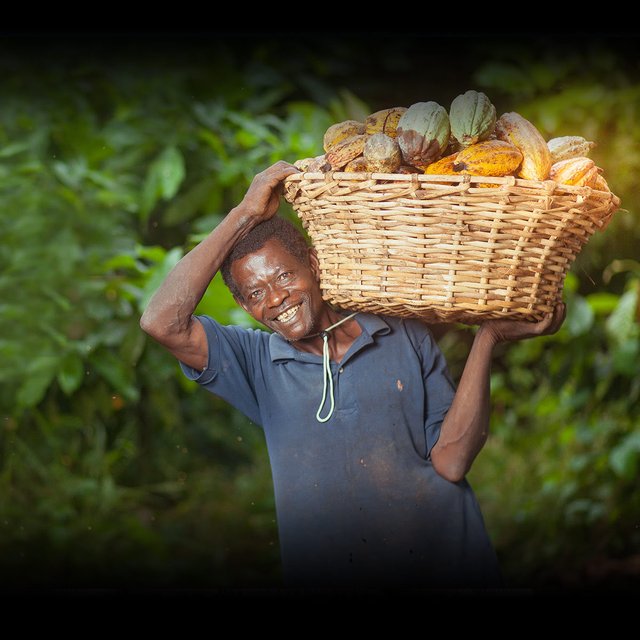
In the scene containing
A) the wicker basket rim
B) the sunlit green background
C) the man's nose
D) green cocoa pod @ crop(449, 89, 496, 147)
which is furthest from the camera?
the sunlit green background

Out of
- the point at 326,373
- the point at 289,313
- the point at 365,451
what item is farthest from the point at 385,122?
the point at 365,451

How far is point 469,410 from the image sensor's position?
249 centimetres

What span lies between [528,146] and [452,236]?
28 cm

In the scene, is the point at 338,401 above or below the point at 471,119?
below

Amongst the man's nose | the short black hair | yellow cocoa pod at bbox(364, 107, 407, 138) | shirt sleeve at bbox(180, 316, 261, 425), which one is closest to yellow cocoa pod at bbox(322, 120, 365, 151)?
yellow cocoa pod at bbox(364, 107, 407, 138)

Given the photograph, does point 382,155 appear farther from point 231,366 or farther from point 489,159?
point 231,366

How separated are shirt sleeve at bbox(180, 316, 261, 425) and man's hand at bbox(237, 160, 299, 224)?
11.5 inches

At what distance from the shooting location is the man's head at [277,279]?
8.12 feet

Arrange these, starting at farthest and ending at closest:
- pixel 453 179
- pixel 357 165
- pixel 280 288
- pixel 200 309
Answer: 1. pixel 200 309
2. pixel 280 288
3. pixel 357 165
4. pixel 453 179

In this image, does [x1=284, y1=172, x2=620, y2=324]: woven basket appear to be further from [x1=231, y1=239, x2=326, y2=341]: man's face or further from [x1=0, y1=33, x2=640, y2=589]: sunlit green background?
[x1=0, y1=33, x2=640, y2=589]: sunlit green background

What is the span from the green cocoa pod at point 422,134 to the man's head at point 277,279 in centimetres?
40

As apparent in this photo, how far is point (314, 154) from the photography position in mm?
3127

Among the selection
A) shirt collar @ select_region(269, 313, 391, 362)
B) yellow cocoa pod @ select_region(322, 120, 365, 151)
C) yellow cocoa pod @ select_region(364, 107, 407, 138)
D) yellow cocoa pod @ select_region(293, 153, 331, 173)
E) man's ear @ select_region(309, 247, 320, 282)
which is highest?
yellow cocoa pod @ select_region(364, 107, 407, 138)

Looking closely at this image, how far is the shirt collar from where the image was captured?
253 centimetres
